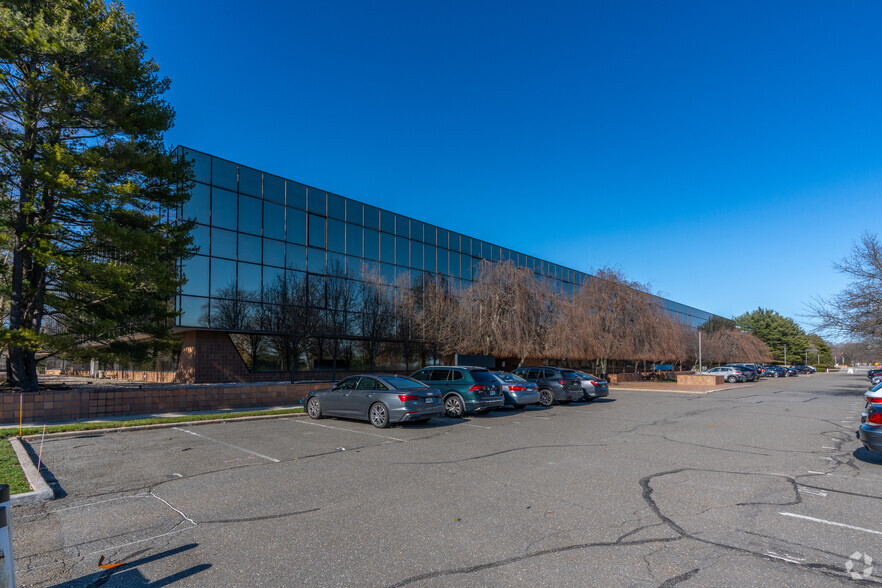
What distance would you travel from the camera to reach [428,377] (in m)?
17.0

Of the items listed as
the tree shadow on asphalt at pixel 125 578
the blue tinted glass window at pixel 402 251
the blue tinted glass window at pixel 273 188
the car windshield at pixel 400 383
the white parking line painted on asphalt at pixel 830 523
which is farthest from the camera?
the blue tinted glass window at pixel 402 251

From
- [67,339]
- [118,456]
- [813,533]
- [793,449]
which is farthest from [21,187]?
[793,449]

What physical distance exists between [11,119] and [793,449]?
→ 22.3m

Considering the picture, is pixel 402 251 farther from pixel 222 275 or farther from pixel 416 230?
pixel 222 275

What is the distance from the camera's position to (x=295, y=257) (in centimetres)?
3028

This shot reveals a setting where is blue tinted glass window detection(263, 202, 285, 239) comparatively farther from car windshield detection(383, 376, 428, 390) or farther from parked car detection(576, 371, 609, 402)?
car windshield detection(383, 376, 428, 390)

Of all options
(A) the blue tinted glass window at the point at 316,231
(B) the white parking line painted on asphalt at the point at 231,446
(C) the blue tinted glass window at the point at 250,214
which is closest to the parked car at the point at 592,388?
(B) the white parking line painted on asphalt at the point at 231,446

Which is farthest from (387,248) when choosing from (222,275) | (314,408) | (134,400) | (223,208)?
(134,400)

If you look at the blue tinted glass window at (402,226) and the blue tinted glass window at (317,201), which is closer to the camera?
the blue tinted glass window at (317,201)

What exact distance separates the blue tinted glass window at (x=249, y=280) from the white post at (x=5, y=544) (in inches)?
1012

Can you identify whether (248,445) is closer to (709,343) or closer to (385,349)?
(385,349)

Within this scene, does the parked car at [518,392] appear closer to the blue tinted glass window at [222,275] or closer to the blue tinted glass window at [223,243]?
the blue tinted glass window at [222,275]

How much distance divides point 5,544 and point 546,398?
18.7 metres

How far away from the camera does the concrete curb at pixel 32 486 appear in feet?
20.6
